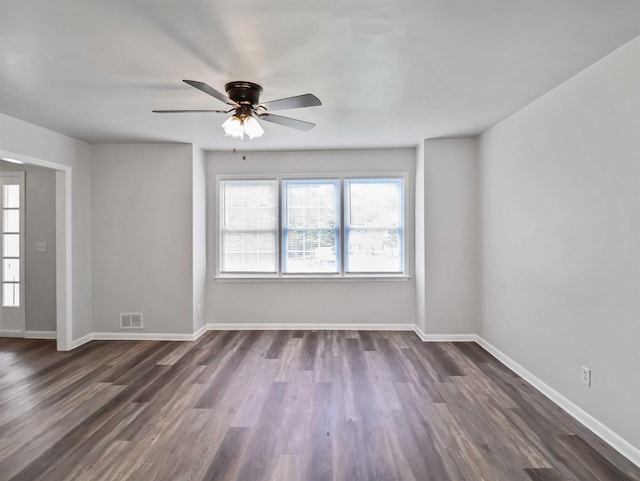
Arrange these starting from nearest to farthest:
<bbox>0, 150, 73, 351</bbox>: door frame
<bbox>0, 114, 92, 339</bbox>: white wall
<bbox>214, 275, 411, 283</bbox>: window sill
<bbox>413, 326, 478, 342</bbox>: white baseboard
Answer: <bbox>0, 114, 92, 339</bbox>: white wall, <bbox>0, 150, 73, 351</bbox>: door frame, <bbox>413, 326, 478, 342</bbox>: white baseboard, <bbox>214, 275, 411, 283</bbox>: window sill

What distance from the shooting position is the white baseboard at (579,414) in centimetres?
212

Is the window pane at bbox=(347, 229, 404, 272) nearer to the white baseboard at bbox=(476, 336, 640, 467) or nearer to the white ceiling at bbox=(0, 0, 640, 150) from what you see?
the white baseboard at bbox=(476, 336, 640, 467)

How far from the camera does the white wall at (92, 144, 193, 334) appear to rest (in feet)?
14.8

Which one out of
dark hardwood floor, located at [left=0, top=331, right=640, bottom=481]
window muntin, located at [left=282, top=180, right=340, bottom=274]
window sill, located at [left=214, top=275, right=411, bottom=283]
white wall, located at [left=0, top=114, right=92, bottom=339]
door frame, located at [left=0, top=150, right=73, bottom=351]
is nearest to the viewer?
dark hardwood floor, located at [left=0, top=331, right=640, bottom=481]

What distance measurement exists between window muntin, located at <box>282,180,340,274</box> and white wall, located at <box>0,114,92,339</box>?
8.41ft

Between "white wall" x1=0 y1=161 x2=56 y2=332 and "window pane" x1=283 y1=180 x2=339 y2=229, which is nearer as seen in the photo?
"white wall" x1=0 y1=161 x2=56 y2=332

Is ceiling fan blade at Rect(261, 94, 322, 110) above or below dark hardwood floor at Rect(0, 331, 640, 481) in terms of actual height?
above

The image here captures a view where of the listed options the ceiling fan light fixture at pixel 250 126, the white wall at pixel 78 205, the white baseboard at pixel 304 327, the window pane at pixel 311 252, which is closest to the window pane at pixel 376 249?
the window pane at pixel 311 252

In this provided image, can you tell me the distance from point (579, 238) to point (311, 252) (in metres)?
3.15

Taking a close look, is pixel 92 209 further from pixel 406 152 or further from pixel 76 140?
pixel 406 152

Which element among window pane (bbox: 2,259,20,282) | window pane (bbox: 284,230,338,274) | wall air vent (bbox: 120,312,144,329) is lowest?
wall air vent (bbox: 120,312,144,329)

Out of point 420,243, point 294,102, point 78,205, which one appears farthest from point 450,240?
point 78,205

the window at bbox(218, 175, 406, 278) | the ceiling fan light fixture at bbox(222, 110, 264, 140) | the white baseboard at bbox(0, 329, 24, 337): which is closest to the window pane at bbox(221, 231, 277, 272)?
the window at bbox(218, 175, 406, 278)

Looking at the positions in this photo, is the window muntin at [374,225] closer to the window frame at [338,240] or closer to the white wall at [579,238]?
the window frame at [338,240]
